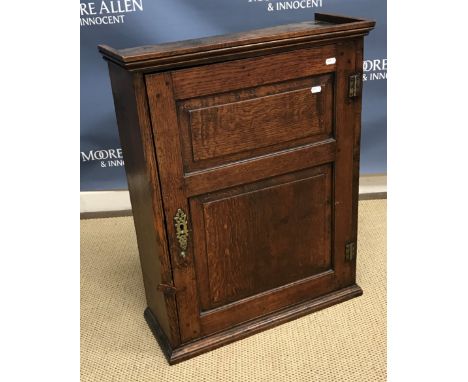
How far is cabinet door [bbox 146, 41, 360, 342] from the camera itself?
1.49 meters

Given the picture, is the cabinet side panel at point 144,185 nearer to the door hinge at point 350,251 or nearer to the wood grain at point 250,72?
the wood grain at point 250,72

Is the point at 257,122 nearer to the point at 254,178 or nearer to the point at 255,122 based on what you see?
the point at 255,122

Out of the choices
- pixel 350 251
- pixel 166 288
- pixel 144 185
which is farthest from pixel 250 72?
pixel 350 251

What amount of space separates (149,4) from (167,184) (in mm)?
1149

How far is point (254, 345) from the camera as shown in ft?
5.91

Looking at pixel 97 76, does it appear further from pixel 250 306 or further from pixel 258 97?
pixel 250 306

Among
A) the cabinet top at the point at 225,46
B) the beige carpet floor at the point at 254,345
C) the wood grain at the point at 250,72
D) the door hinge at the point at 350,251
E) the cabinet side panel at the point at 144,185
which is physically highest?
the cabinet top at the point at 225,46

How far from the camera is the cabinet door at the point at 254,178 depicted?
1487mm

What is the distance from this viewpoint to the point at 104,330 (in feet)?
6.33

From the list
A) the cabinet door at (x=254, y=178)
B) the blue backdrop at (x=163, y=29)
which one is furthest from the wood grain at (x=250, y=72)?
the blue backdrop at (x=163, y=29)

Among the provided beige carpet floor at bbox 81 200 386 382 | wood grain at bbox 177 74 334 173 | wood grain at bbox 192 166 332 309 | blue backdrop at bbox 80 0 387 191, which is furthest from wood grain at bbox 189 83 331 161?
blue backdrop at bbox 80 0 387 191

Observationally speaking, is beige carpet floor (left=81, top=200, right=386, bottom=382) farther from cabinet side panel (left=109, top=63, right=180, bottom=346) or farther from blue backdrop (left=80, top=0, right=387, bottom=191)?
blue backdrop (left=80, top=0, right=387, bottom=191)

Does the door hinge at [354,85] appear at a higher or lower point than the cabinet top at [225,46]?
lower

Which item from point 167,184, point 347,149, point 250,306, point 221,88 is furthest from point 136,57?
point 250,306
